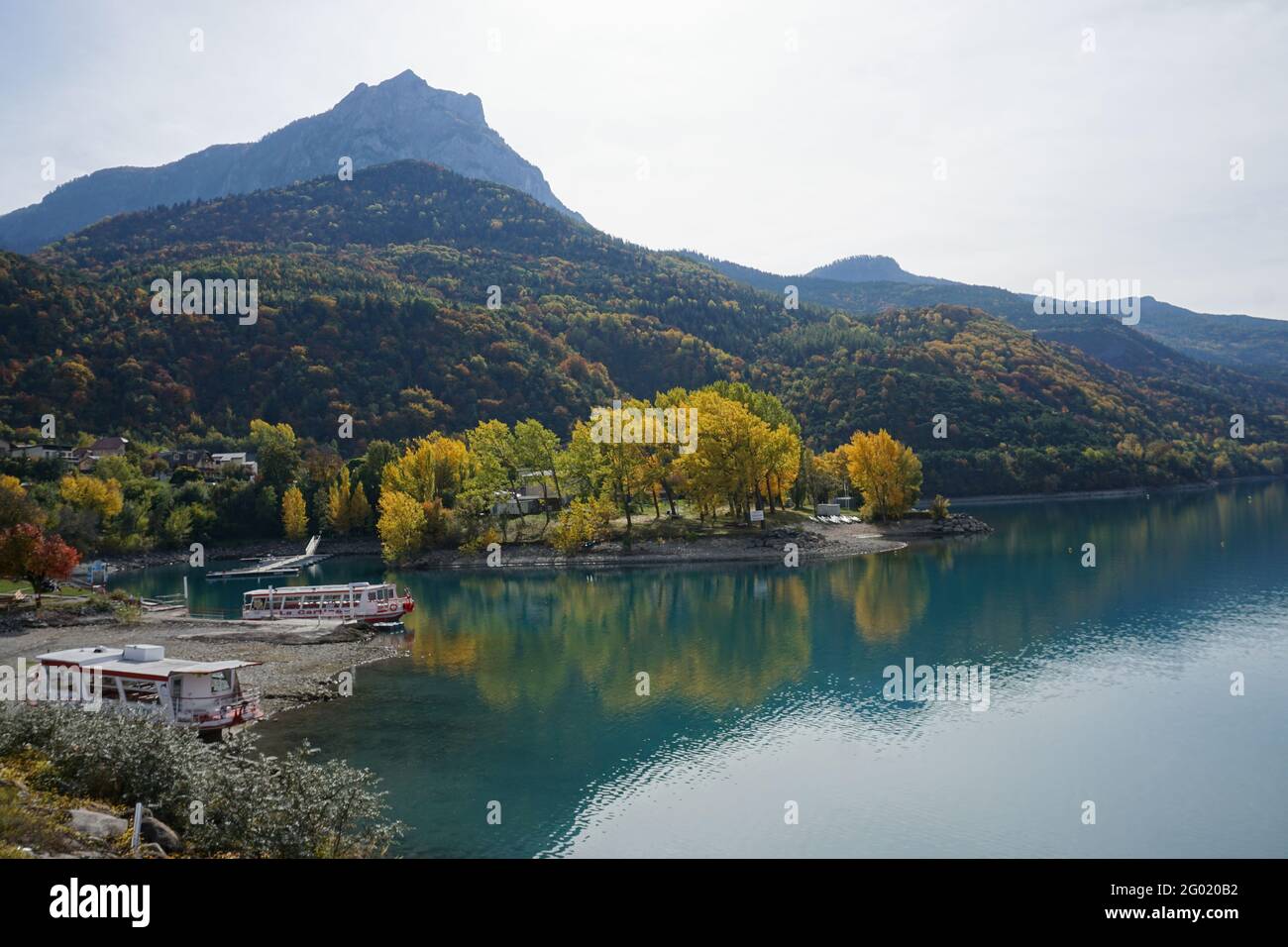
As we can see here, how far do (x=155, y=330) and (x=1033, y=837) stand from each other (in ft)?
442

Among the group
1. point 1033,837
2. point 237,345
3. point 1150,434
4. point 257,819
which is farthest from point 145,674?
point 1150,434

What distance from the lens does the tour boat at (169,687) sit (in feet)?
98.6

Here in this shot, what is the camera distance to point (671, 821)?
23812 mm

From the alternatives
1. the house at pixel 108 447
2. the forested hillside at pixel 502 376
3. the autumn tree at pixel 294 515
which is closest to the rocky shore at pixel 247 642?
the autumn tree at pixel 294 515

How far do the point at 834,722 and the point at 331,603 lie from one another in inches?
1319

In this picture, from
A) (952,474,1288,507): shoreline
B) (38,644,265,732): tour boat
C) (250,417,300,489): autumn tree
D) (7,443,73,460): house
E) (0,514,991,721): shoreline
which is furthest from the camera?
(952,474,1288,507): shoreline

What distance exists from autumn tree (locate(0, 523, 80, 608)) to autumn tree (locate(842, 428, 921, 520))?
68779 millimetres

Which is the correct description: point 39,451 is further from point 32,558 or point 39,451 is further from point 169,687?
point 169,687

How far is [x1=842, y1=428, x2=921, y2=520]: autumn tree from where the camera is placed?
87062 millimetres

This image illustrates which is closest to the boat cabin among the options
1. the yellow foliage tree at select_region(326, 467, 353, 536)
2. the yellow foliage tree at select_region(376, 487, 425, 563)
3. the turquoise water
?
the turquoise water

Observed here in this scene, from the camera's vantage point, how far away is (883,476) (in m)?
87.0

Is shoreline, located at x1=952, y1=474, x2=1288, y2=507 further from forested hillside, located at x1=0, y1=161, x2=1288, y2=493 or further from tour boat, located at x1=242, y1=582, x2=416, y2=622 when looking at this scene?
tour boat, located at x1=242, y1=582, x2=416, y2=622

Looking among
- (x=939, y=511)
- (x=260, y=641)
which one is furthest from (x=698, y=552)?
(x=260, y=641)
